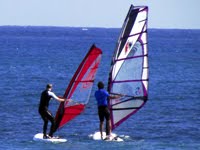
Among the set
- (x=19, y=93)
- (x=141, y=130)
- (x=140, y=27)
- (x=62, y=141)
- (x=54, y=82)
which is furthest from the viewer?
(x=54, y=82)

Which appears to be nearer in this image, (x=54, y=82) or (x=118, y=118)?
(x=118, y=118)

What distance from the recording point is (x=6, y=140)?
805 inches

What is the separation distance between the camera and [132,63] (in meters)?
21.4

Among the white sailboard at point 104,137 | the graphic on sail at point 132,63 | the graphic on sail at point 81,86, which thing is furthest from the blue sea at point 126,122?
the graphic on sail at point 132,63

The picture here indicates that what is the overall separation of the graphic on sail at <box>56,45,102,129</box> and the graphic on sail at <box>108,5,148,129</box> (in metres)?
0.79

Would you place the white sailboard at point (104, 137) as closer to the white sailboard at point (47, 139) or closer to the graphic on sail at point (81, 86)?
the graphic on sail at point (81, 86)

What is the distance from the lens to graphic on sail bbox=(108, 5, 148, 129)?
21250 millimetres

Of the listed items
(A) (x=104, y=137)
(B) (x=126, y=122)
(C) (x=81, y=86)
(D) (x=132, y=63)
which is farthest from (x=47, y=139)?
(B) (x=126, y=122)

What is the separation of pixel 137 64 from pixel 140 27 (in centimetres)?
92

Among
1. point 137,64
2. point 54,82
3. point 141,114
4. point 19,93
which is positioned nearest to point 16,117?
point 141,114

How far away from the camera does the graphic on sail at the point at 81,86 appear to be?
810 inches

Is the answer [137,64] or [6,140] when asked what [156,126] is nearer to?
[137,64]

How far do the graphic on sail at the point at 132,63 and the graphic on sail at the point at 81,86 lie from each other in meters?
0.79

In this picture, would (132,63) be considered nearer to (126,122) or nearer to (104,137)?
(104,137)
